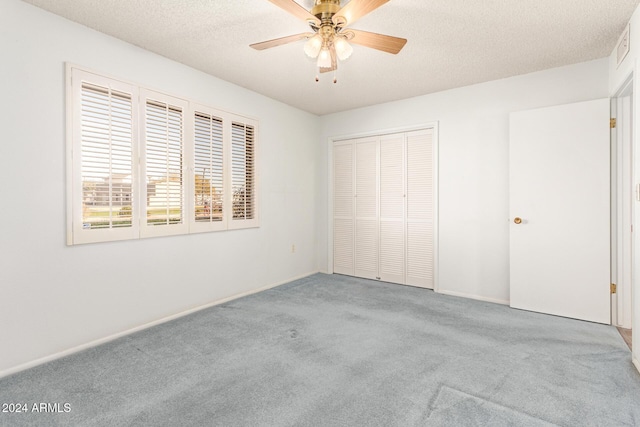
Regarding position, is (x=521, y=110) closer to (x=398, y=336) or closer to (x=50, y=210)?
(x=398, y=336)

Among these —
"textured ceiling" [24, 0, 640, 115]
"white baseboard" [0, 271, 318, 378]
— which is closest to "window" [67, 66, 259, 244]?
"textured ceiling" [24, 0, 640, 115]

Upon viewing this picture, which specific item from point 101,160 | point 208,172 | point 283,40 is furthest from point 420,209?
point 101,160

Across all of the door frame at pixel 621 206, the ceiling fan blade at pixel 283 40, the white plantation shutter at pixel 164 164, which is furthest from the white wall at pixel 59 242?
the door frame at pixel 621 206

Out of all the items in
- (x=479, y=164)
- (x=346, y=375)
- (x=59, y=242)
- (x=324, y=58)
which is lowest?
(x=346, y=375)

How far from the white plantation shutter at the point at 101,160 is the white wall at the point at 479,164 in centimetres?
321

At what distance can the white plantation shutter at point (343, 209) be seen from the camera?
15.9ft

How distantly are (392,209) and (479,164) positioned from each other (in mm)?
1224

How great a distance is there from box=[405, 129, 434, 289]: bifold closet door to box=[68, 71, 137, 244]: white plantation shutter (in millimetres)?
3184

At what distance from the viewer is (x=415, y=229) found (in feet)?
14.1

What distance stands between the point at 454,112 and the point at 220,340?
11.6 ft

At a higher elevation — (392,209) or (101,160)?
(101,160)

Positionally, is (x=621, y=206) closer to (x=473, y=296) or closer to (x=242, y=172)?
(x=473, y=296)

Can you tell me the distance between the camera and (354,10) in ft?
6.21

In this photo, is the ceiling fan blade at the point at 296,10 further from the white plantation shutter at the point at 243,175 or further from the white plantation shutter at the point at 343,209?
the white plantation shutter at the point at 343,209
